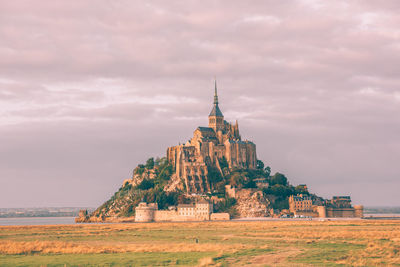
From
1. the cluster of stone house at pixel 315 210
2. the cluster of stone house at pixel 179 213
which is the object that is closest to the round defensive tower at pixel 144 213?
the cluster of stone house at pixel 179 213

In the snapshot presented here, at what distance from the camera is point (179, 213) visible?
7446 inches

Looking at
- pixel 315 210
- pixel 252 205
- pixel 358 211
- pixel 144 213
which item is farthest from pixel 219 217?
pixel 358 211

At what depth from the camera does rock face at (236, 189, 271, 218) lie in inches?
7480

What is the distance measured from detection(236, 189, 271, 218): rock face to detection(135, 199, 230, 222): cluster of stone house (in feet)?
37.5

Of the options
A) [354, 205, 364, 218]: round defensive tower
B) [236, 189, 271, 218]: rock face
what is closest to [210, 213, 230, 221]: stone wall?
[236, 189, 271, 218]: rock face

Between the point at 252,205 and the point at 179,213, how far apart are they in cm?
2690

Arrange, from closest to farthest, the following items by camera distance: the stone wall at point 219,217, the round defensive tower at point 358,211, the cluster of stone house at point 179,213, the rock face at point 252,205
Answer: the stone wall at point 219,217, the cluster of stone house at point 179,213, the rock face at point 252,205, the round defensive tower at point 358,211

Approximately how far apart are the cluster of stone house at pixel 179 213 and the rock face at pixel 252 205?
37.5 ft

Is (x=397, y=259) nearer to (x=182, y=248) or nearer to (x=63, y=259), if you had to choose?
(x=182, y=248)

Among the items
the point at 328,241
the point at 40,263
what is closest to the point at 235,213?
the point at 328,241

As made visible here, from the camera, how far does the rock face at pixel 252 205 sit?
190m

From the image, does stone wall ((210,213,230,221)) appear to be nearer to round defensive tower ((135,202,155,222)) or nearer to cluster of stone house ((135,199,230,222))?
cluster of stone house ((135,199,230,222))

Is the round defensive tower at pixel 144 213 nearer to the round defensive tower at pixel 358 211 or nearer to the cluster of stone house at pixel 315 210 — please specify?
the cluster of stone house at pixel 315 210

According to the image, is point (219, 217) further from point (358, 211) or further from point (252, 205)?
point (358, 211)
